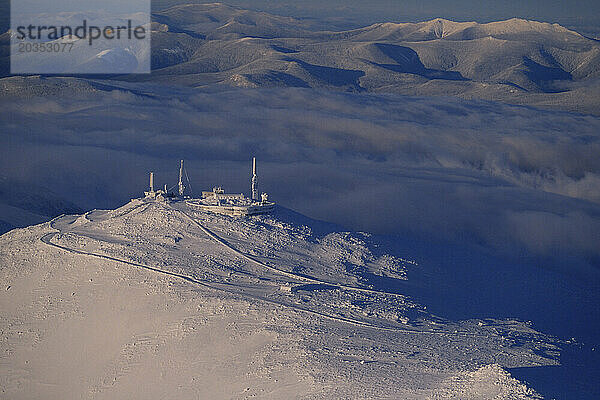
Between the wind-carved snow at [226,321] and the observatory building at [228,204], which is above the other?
the observatory building at [228,204]

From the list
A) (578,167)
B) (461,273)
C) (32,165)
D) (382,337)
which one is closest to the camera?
(382,337)

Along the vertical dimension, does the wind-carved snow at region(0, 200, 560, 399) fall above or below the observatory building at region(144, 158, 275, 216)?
below

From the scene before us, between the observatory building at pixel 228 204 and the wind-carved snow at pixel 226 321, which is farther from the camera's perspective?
the observatory building at pixel 228 204

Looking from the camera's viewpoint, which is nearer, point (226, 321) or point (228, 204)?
point (226, 321)

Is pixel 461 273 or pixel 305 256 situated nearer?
pixel 305 256

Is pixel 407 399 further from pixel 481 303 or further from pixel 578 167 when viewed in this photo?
pixel 578 167

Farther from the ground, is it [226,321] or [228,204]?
[228,204]

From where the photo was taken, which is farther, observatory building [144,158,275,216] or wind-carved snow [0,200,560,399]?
observatory building [144,158,275,216]

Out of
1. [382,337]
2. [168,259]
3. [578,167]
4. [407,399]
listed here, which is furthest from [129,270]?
[578,167]
